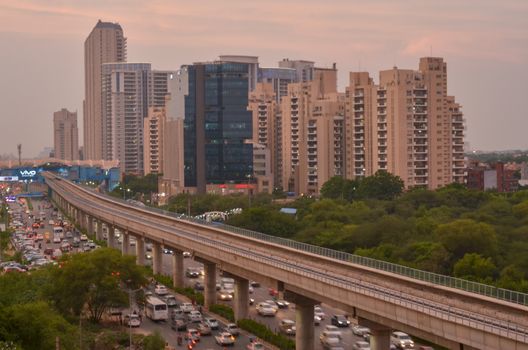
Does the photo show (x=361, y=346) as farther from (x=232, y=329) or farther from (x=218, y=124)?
(x=218, y=124)

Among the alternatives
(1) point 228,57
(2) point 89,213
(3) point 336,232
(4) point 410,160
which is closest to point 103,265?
(3) point 336,232

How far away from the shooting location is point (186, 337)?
4769cm

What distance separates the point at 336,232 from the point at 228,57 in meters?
114

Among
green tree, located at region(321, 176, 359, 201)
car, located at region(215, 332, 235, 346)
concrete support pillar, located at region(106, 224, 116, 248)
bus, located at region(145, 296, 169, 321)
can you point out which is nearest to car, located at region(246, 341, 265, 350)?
car, located at region(215, 332, 235, 346)

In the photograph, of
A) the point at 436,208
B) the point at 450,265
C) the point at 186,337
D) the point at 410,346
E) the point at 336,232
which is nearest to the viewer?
the point at 410,346

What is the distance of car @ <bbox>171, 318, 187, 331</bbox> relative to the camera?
163ft

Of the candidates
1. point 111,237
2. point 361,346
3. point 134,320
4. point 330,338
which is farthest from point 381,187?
point 361,346

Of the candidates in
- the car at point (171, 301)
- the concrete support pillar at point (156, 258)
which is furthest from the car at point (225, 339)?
the concrete support pillar at point (156, 258)

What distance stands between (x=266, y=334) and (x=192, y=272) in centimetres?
2755

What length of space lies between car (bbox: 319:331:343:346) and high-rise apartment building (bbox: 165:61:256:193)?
8966 centimetres

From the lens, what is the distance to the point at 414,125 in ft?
375

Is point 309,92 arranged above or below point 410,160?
above

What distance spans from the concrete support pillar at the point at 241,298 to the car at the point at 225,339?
5.71 metres

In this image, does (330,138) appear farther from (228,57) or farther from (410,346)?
(410,346)
